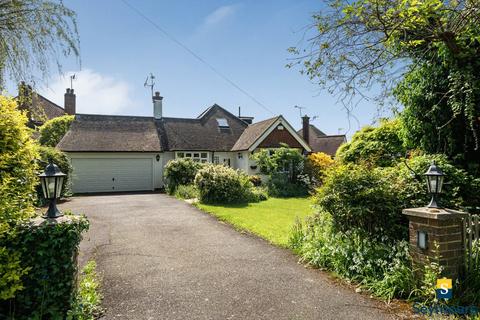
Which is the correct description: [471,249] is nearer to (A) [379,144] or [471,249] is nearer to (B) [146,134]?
(A) [379,144]

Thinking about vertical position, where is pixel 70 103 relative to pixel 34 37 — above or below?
above

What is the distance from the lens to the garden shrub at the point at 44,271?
345 cm

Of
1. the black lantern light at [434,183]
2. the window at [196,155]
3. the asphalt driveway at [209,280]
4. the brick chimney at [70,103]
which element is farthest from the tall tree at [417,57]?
the brick chimney at [70,103]

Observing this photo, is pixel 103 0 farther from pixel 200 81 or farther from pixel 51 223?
pixel 200 81

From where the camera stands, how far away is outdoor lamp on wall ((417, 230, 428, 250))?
13.7 feet

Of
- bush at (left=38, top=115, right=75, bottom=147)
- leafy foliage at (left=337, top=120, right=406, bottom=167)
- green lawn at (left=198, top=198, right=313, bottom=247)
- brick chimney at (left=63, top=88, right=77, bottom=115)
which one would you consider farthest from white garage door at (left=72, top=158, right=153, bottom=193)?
leafy foliage at (left=337, top=120, right=406, bottom=167)

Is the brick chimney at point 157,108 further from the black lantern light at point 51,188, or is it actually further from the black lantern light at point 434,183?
the black lantern light at point 434,183

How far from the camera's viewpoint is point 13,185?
13.5 feet

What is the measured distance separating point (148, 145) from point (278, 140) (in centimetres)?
972

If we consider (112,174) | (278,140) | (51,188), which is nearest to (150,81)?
(112,174)

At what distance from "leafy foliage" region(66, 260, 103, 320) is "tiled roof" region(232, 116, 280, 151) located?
56.4ft

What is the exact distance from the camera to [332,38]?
198 inches

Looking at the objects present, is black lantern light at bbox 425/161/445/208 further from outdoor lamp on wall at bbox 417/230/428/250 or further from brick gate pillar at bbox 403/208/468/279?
outdoor lamp on wall at bbox 417/230/428/250

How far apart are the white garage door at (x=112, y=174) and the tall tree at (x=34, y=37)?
16.8m
